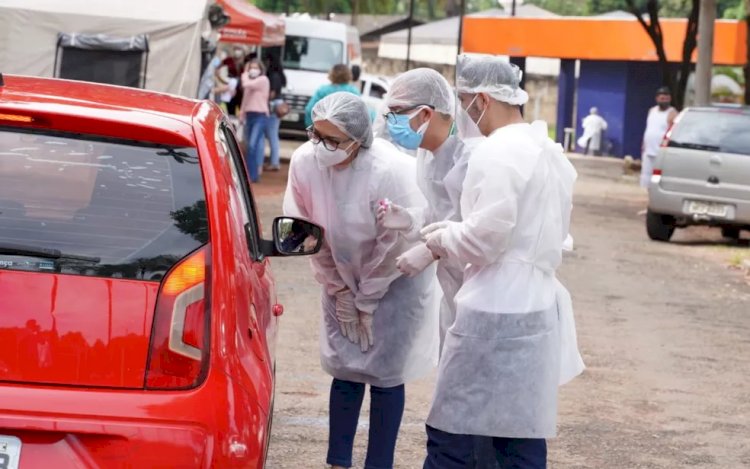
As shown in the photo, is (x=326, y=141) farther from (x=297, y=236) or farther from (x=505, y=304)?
(x=505, y=304)

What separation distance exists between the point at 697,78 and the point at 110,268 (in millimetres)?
23125

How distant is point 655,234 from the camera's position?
1916 centimetres

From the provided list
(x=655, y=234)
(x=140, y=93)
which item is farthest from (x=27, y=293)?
(x=655, y=234)

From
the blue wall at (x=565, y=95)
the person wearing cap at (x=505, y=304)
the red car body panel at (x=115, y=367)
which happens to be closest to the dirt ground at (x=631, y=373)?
the person wearing cap at (x=505, y=304)

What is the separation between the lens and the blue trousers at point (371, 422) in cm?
620

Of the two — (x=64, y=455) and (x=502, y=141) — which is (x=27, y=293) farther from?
(x=502, y=141)

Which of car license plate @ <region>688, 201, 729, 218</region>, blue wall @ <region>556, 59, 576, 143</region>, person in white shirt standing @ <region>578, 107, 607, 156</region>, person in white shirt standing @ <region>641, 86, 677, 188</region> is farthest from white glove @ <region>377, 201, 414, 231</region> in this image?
blue wall @ <region>556, 59, 576, 143</region>

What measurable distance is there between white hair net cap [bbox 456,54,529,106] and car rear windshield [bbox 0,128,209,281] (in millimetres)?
1255

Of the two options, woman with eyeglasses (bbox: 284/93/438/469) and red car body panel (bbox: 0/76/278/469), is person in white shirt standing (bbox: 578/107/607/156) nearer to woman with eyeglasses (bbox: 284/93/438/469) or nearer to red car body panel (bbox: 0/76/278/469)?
woman with eyeglasses (bbox: 284/93/438/469)

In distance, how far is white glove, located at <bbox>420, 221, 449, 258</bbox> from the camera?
5023 mm

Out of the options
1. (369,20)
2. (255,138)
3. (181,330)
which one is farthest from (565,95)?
(369,20)

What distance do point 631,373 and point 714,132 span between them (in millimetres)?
9428

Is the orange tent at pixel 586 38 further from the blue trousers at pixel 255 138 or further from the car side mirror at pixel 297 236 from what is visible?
the car side mirror at pixel 297 236

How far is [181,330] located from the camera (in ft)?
13.0
